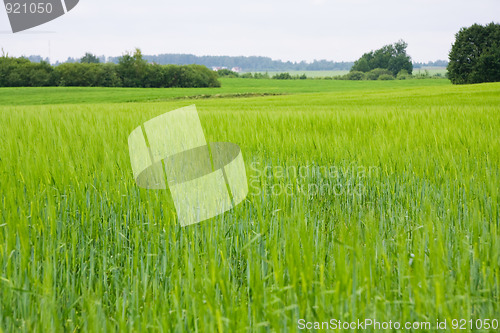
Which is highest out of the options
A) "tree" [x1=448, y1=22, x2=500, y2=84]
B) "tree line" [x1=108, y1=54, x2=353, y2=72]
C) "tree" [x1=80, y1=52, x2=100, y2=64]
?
"tree line" [x1=108, y1=54, x2=353, y2=72]

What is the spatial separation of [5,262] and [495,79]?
41352 mm

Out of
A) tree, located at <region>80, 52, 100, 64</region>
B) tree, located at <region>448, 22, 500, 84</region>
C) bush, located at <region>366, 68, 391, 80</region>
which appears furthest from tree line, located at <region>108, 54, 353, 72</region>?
tree, located at <region>448, 22, 500, 84</region>

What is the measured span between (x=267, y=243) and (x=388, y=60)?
8289 cm

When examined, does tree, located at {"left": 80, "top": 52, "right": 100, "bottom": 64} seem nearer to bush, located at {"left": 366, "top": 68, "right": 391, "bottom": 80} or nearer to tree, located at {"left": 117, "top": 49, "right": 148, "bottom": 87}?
tree, located at {"left": 117, "top": 49, "right": 148, "bottom": 87}

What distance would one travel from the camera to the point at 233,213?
179 centimetres

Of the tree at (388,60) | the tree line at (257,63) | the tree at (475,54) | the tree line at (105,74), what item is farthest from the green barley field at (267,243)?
the tree line at (257,63)

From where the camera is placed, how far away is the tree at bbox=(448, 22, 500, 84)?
35594 mm

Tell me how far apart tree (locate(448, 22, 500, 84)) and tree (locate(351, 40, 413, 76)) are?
123 feet

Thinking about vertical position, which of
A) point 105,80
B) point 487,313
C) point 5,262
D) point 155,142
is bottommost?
point 487,313

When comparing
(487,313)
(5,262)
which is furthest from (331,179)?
(5,262)

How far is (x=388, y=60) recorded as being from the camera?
77.9m

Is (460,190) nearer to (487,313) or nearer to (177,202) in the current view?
(487,313)

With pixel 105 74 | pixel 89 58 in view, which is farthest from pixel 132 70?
pixel 89 58

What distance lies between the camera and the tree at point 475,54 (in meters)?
35.6
